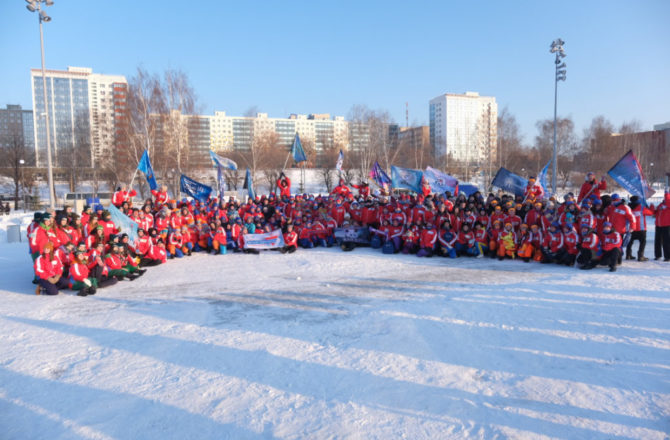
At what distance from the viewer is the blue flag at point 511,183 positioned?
42.7ft

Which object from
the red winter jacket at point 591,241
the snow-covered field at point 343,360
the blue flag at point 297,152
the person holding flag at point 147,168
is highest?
the blue flag at point 297,152

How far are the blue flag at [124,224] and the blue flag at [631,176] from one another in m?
11.2

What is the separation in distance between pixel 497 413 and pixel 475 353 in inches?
47.2

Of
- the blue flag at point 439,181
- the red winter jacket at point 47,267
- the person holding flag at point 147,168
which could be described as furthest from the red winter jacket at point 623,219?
the person holding flag at point 147,168

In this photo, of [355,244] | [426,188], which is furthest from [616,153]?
[355,244]

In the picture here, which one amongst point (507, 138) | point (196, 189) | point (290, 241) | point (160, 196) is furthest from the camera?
point (507, 138)

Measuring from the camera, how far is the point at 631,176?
9688 millimetres

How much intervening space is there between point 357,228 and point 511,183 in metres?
5.29

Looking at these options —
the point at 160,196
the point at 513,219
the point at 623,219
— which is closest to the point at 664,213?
the point at 623,219

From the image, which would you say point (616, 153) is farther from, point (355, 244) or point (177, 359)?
point (177, 359)

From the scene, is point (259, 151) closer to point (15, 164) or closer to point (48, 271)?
point (15, 164)

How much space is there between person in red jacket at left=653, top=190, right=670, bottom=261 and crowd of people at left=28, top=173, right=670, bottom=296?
2 centimetres

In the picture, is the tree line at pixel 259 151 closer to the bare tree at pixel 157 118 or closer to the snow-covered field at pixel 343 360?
the bare tree at pixel 157 118

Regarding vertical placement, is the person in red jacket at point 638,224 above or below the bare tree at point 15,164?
below
